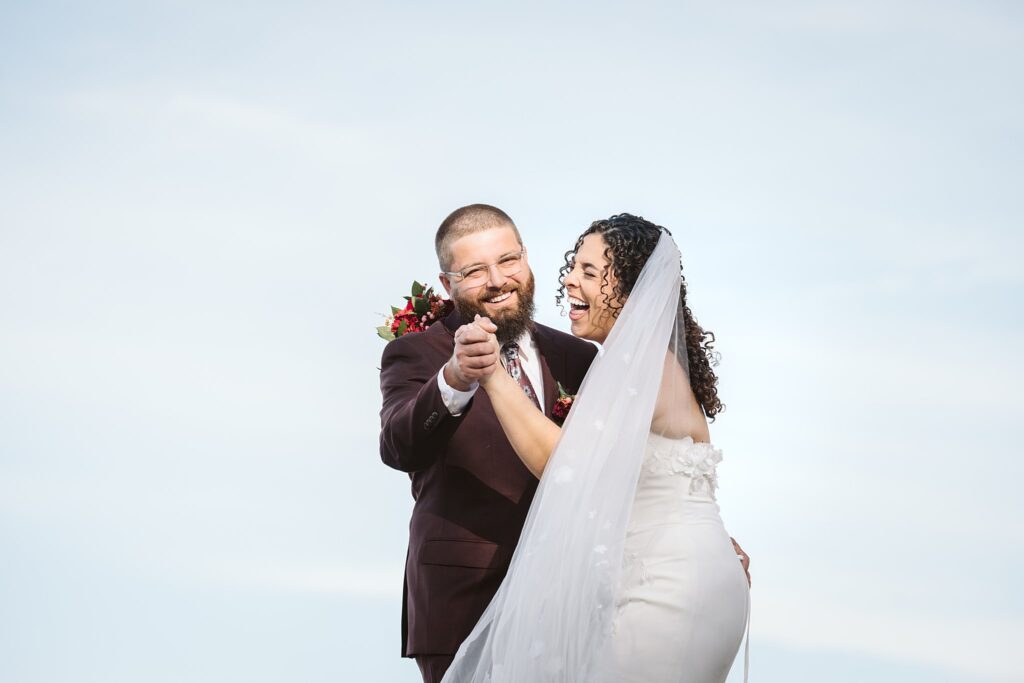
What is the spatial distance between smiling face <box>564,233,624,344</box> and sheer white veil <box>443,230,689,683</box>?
158 millimetres

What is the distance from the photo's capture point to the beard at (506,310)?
525 cm

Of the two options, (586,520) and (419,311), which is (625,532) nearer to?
(586,520)

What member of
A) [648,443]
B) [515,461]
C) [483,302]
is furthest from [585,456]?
[483,302]

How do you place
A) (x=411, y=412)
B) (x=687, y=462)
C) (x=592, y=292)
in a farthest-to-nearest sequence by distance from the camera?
(x=411, y=412) < (x=592, y=292) < (x=687, y=462)

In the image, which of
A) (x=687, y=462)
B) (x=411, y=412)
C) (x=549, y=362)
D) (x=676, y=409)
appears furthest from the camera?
(x=549, y=362)

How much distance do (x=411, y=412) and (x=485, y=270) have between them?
0.86m

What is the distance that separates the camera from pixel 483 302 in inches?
208

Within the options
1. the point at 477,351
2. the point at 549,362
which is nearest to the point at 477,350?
the point at 477,351

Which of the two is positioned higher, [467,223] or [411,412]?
[467,223]

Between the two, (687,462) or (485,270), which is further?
(485,270)

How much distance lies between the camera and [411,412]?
185 inches

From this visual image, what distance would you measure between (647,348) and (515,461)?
984 millimetres

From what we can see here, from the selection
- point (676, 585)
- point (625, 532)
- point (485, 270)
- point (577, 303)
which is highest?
point (485, 270)

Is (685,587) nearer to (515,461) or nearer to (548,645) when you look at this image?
(548,645)
